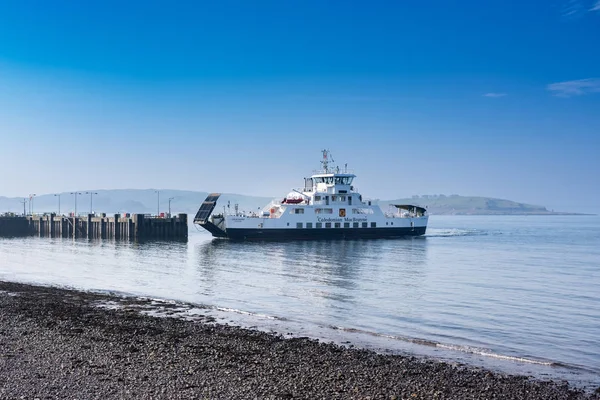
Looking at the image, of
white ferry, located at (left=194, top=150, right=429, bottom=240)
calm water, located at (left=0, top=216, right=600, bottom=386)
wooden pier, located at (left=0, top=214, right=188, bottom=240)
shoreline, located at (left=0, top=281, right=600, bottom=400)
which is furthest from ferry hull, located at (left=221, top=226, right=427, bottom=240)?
shoreline, located at (left=0, top=281, right=600, bottom=400)

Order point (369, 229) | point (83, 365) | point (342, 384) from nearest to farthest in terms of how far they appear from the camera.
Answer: point (342, 384)
point (83, 365)
point (369, 229)

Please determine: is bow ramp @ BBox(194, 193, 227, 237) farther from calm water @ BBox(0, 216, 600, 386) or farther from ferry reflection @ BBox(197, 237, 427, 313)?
calm water @ BBox(0, 216, 600, 386)

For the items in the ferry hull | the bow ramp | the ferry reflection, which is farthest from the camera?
the bow ramp

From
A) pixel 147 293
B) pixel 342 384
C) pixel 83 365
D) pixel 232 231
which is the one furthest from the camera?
pixel 232 231

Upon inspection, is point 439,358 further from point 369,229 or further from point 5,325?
point 369,229

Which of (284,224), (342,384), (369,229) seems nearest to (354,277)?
(342,384)

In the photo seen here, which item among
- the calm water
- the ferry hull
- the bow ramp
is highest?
the bow ramp

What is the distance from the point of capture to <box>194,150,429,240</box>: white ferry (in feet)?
218

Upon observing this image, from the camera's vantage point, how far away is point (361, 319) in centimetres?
2164

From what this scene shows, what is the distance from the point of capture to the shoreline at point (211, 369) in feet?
38.6

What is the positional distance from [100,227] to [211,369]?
69225mm

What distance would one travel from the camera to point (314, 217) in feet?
225

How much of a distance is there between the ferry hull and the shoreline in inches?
1851

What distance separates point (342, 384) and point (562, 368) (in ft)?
21.2
